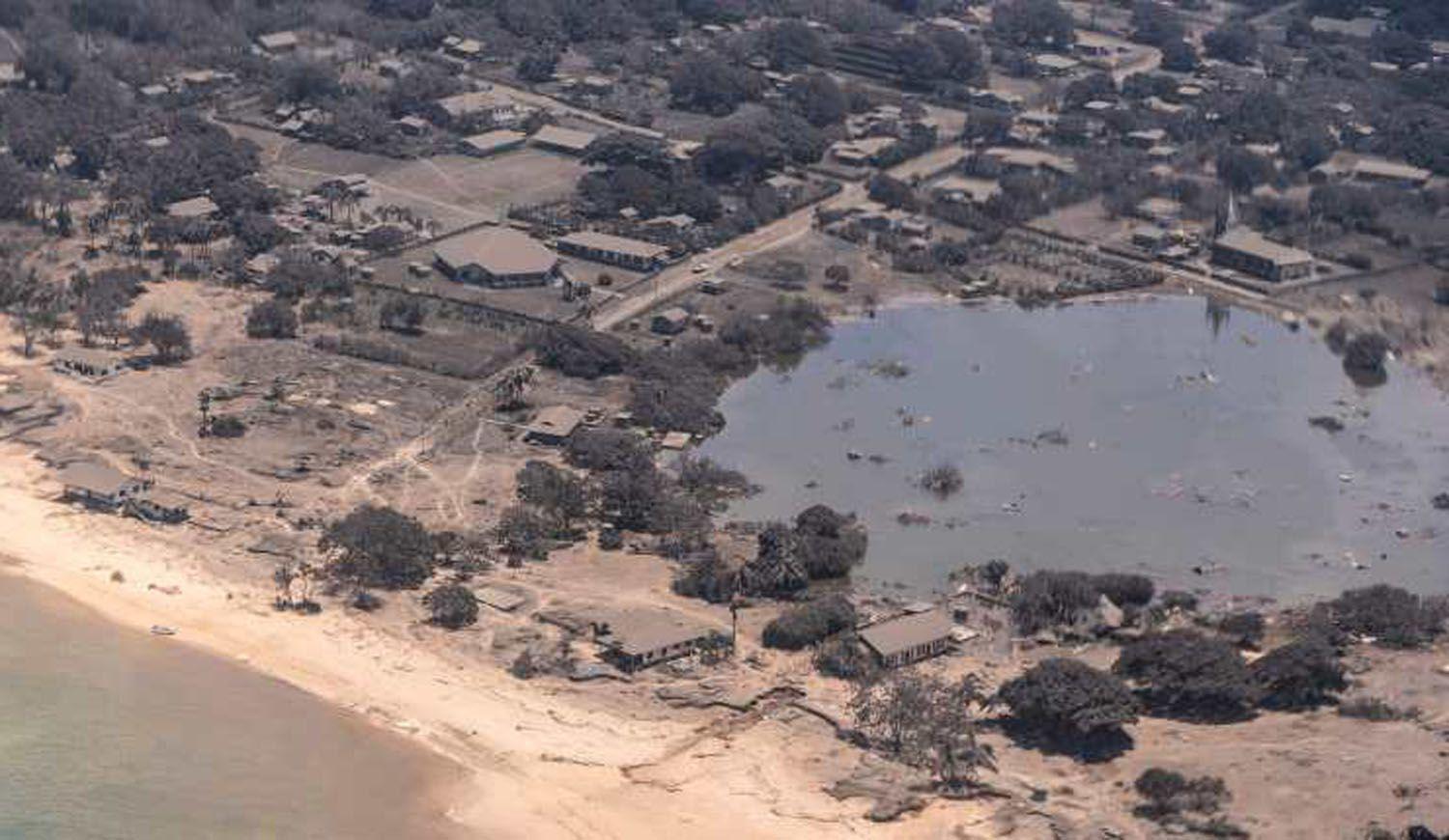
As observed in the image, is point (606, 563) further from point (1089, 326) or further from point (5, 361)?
point (1089, 326)

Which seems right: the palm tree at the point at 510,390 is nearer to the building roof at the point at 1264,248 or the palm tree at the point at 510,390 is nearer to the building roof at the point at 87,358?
the building roof at the point at 87,358

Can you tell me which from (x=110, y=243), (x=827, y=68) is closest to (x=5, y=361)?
(x=110, y=243)

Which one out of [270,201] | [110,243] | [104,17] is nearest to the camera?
[110,243]

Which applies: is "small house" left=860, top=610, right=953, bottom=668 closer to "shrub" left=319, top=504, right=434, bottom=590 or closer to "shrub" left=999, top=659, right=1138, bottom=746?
"shrub" left=999, top=659, right=1138, bottom=746

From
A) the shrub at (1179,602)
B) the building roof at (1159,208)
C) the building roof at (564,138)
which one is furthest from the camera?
the building roof at (564,138)

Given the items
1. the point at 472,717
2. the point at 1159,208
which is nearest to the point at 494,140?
the point at 1159,208

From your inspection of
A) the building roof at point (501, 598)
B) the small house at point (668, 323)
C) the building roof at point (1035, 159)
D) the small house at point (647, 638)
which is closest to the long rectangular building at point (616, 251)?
the small house at point (668, 323)

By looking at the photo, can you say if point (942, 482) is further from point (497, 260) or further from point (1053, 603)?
point (497, 260)
